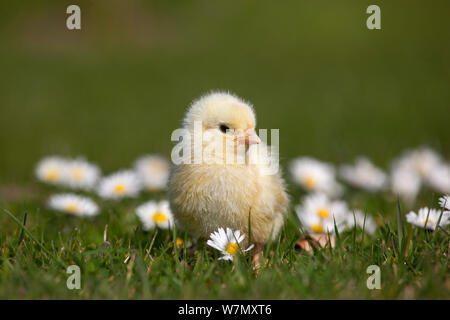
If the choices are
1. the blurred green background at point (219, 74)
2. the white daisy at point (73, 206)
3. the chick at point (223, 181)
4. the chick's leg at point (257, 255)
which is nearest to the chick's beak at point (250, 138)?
the chick at point (223, 181)

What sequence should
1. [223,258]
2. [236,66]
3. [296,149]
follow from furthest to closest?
[236,66]
[296,149]
[223,258]

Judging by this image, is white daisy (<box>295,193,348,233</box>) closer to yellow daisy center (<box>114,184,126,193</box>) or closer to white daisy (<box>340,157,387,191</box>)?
white daisy (<box>340,157,387,191</box>)

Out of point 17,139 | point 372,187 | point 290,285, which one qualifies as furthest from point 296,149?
point 290,285

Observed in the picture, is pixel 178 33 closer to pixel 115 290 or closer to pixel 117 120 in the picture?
pixel 117 120

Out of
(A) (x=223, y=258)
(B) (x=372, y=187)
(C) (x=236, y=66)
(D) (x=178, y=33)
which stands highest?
(D) (x=178, y=33)

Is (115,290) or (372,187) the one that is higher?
(372,187)

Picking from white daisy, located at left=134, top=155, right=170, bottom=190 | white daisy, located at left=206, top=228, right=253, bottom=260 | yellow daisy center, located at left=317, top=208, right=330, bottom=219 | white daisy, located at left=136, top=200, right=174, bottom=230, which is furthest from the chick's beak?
white daisy, located at left=134, top=155, right=170, bottom=190
